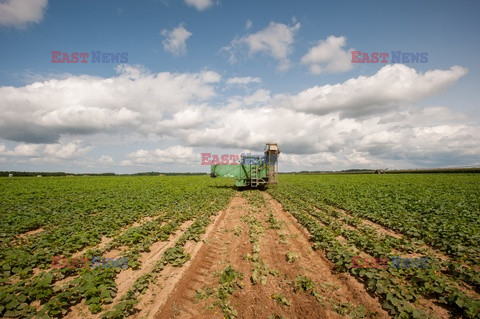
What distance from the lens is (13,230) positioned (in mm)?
10711

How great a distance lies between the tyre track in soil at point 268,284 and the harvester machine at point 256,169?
16.8 metres

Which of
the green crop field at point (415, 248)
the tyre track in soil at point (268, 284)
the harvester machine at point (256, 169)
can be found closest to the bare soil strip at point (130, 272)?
the tyre track in soil at point (268, 284)

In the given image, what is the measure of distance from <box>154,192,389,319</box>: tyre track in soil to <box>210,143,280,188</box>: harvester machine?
16.8 meters

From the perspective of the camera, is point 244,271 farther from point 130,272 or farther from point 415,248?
point 415,248

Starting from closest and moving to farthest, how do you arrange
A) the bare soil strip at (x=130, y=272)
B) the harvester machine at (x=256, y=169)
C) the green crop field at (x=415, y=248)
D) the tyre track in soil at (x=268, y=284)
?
the bare soil strip at (x=130, y=272), the tyre track in soil at (x=268, y=284), the green crop field at (x=415, y=248), the harvester machine at (x=256, y=169)

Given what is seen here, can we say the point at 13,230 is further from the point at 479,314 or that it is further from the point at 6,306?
the point at 479,314

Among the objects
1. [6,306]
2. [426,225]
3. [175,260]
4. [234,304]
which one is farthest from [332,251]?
[6,306]

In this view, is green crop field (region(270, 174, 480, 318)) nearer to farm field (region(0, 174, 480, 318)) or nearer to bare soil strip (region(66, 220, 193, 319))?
farm field (region(0, 174, 480, 318))

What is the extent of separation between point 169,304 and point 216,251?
131 inches

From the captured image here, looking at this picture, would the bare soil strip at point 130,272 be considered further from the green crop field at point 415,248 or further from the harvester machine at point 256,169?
the harvester machine at point 256,169

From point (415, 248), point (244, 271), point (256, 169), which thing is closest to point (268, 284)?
point (244, 271)

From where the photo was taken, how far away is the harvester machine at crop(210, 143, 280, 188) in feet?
86.8

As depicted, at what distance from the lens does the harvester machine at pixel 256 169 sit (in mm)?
26469

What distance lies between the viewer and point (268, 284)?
6051mm
